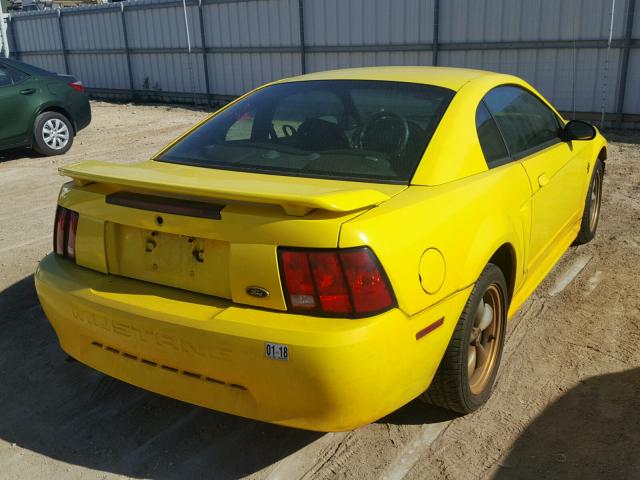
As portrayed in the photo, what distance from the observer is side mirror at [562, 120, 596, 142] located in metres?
4.03

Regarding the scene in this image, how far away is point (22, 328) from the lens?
398cm

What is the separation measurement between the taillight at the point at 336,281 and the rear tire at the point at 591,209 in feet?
10.1

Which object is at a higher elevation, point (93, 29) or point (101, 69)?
point (93, 29)

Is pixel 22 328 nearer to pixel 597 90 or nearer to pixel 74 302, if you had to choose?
pixel 74 302

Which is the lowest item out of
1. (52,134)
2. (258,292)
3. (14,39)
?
(52,134)

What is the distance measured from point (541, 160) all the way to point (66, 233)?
8.29ft

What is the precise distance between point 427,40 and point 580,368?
33.2 ft

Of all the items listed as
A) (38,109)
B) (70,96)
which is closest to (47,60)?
(70,96)

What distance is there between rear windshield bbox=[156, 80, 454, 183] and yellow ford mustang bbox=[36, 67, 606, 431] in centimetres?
1

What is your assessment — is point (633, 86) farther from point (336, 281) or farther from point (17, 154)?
point (17, 154)

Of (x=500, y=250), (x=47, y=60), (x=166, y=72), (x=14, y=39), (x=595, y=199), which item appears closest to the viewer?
(x=500, y=250)

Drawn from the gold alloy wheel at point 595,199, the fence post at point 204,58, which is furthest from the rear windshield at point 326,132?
the fence post at point 204,58

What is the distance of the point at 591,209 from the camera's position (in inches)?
200

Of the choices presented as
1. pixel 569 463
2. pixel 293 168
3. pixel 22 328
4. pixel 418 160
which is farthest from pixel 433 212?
pixel 22 328
